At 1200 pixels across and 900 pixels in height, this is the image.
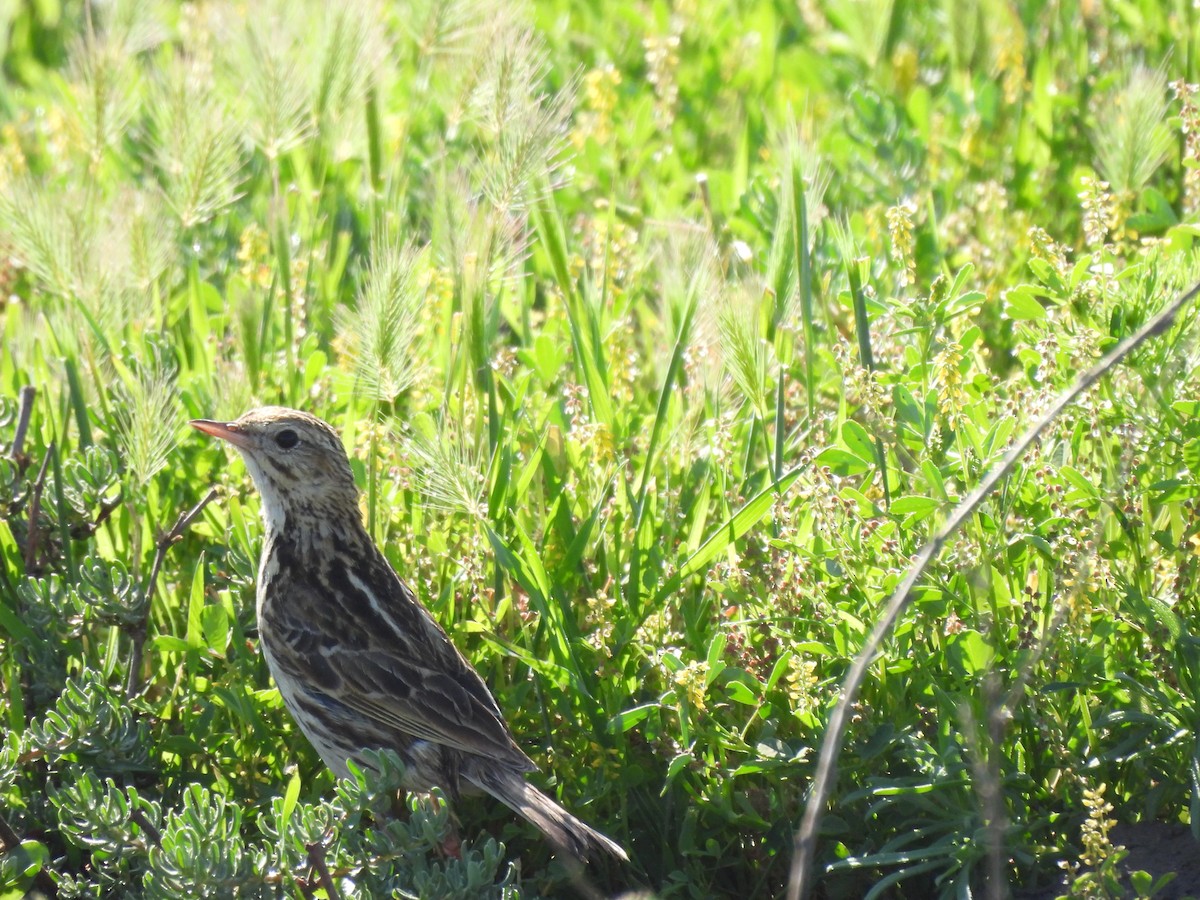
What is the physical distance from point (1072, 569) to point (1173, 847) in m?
0.70

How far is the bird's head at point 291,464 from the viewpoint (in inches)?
168

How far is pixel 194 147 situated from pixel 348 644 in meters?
1.80

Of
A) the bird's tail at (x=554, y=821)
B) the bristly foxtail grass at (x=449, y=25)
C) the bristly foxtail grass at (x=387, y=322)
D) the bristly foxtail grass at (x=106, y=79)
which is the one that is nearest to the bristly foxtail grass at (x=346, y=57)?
the bristly foxtail grass at (x=449, y=25)

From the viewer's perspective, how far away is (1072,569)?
11.9 feet

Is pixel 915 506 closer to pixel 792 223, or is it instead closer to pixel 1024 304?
pixel 1024 304

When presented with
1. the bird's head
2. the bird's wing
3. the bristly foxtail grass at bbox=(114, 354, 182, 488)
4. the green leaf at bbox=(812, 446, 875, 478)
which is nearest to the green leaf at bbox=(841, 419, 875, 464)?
the green leaf at bbox=(812, 446, 875, 478)

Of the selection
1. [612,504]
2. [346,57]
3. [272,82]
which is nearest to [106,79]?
[272,82]

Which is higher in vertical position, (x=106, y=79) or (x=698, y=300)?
(x=106, y=79)

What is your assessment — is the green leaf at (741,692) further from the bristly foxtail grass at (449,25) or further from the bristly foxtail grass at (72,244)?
the bristly foxtail grass at (449,25)

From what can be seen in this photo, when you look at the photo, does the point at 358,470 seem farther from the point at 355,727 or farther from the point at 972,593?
the point at 972,593

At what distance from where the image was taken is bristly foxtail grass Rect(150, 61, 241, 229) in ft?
15.7

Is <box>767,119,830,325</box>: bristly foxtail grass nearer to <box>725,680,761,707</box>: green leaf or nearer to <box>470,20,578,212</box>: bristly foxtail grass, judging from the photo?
<box>470,20,578,212</box>: bristly foxtail grass

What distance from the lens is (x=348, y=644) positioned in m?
4.11

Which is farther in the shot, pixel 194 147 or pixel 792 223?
pixel 194 147
